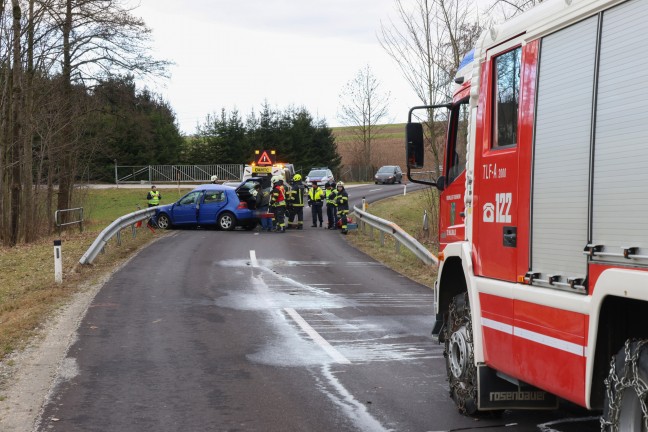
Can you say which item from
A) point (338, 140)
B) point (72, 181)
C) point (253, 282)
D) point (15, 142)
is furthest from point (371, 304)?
point (338, 140)

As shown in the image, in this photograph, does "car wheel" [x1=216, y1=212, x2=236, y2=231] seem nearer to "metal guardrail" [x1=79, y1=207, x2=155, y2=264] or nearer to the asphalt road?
"metal guardrail" [x1=79, y1=207, x2=155, y2=264]

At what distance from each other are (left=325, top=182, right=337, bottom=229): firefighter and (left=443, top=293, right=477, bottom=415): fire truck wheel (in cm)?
2216

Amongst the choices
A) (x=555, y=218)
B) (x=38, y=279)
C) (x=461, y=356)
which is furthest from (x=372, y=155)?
(x=555, y=218)

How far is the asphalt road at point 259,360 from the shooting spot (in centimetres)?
686

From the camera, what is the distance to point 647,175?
13.6 feet

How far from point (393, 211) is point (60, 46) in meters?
17.0

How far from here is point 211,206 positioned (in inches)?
1168

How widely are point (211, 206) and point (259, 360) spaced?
20671 mm

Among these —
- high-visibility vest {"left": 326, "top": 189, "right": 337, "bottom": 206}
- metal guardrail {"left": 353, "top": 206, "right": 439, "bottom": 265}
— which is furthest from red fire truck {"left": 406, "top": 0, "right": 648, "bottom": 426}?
high-visibility vest {"left": 326, "top": 189, "right": 337, "bottom": 206}

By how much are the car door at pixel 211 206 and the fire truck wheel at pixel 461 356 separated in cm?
2282

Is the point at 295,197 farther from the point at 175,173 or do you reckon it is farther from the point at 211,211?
the point at 175,173

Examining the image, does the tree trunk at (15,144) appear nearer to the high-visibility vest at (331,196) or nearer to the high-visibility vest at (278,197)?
the high-visibility vest at (278,197)

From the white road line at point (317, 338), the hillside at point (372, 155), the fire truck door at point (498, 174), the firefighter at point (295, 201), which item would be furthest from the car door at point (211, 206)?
the hillside at point (372, 155)

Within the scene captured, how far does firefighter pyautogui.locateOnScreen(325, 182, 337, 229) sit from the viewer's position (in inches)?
1163
